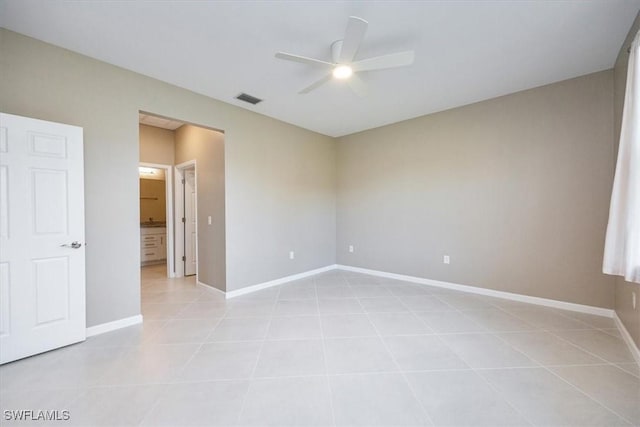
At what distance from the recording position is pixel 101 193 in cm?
254

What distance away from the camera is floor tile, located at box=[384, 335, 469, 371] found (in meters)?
1.95

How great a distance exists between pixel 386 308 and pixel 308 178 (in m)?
2.68

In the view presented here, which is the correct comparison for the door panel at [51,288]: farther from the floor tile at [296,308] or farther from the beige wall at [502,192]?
the beige wall at [502,192]

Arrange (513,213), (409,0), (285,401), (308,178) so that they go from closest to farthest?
1. (285,401)
2. (409,0)
3. (513,213)
4. (308,178)

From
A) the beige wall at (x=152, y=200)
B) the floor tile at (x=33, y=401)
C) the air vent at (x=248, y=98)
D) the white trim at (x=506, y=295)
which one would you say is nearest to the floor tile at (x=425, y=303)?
the white trim at (x=506, y=295)

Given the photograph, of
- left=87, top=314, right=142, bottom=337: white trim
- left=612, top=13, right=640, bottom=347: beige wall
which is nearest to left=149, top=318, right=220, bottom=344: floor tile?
left=87, top=314, right=142, bottom=337: white trim

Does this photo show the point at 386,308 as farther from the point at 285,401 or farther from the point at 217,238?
the point at 217,238

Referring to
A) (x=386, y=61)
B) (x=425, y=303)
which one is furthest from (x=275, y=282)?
(x=386, y=61)

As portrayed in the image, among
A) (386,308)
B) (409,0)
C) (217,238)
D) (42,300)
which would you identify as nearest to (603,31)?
(409,0)

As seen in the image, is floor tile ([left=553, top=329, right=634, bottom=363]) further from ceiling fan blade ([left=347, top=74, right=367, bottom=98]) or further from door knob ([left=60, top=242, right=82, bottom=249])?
door knob ([left=60, top=242, right=82, bottom=249])

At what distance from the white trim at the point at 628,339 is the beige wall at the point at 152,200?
767 cm

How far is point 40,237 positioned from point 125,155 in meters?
1.03

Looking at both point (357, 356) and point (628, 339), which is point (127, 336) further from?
point (628, 339)

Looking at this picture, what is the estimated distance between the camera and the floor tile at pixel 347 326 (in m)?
2.48
